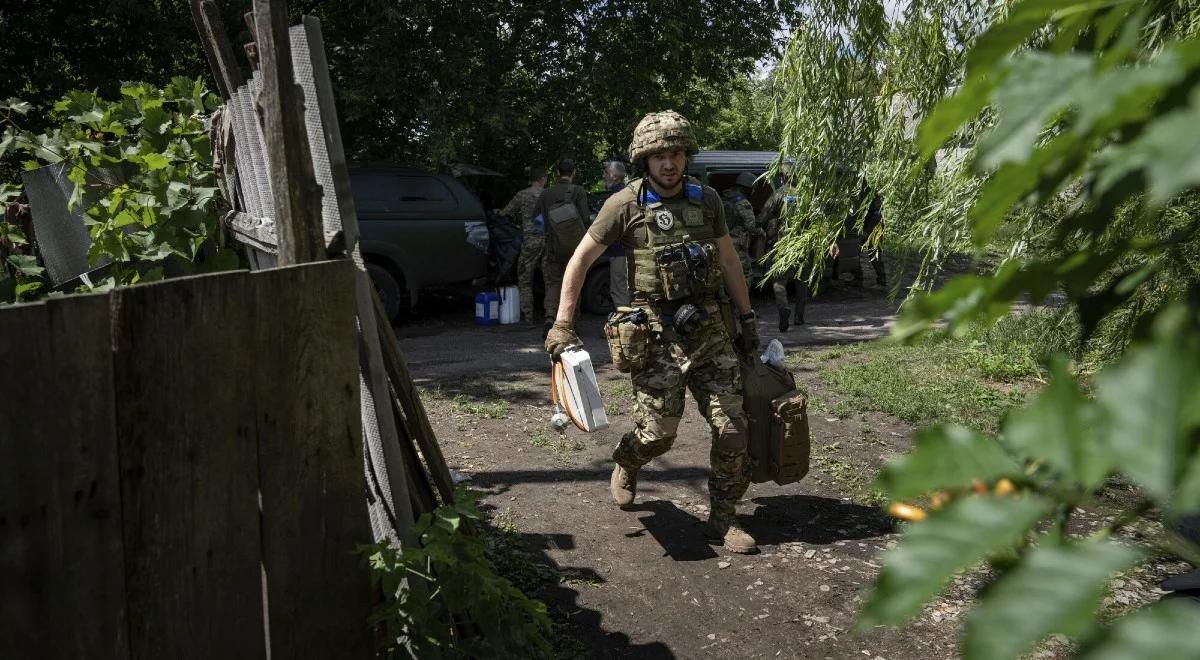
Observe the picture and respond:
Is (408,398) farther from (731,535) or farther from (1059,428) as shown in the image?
(1059,428)

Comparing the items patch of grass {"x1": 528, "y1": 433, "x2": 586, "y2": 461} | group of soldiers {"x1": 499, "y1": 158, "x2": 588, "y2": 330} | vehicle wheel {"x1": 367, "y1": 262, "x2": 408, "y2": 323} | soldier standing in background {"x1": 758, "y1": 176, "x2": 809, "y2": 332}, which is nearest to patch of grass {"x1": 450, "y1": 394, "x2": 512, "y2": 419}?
patch of grass {"x1": 528, "y1": 433, "x2": 586, "y2": 461}

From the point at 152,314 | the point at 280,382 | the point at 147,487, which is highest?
the point at 152,314

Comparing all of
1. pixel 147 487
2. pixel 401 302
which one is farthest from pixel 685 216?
pixel 401 302

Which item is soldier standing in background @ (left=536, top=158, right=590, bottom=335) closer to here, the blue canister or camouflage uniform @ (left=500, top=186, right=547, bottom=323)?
camouflage uniform @ (left=500, top=186, right=547, bottom=323)

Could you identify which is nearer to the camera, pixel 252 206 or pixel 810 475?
pixel 252 206

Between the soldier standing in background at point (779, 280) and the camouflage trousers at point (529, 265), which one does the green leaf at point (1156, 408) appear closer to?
the soldier standing in background at point (779, 280)

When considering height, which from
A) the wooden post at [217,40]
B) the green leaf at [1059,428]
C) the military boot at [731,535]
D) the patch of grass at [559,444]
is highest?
the wooden post at [217,40]

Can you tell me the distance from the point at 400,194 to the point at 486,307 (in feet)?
5.19

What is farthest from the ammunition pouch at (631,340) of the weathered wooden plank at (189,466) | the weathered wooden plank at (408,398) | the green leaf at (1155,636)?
the green leaf at (1155,636)

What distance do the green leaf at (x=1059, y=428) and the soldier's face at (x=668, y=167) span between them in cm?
364

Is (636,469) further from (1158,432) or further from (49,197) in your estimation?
(1158,432)

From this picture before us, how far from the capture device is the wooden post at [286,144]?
212 cm

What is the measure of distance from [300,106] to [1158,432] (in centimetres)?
205

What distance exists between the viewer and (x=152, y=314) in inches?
67.4
